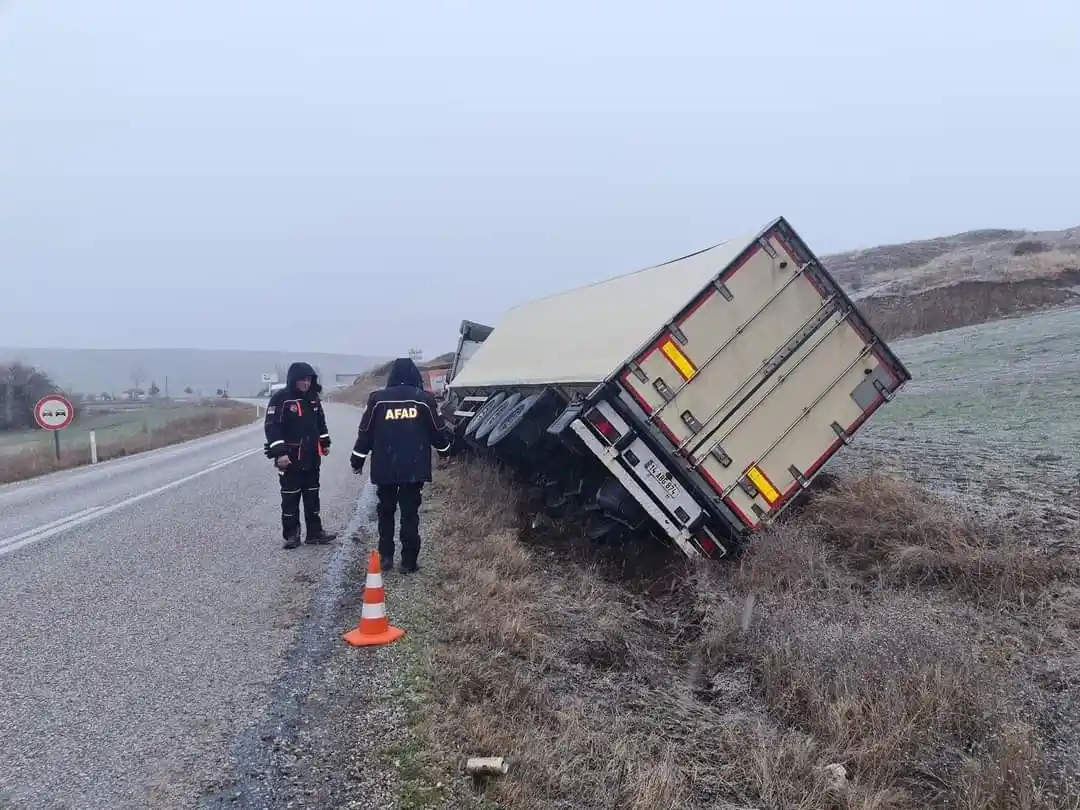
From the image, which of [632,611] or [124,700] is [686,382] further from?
[124,700]

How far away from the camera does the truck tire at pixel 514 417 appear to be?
296 inches

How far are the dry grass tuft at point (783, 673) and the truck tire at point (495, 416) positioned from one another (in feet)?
8.01

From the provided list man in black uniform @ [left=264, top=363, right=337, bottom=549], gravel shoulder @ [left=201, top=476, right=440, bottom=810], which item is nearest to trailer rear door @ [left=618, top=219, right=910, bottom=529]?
gravel shoulder @ [left=201, top=476, right=440, bottom=810]

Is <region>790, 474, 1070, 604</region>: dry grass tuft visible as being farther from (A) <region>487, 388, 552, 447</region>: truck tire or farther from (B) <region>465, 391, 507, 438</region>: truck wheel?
(B) <region>465, 391, 507, 438</region>: truck wheel

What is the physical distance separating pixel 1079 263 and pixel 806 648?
89.0ft

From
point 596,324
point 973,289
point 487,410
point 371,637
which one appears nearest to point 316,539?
point 371,637

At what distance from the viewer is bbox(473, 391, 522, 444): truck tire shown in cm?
872

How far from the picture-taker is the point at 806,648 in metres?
4.33

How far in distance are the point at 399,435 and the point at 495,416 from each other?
296 centimetres

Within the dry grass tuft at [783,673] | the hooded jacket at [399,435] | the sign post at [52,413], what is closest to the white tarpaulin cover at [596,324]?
the hooded jacket at [399,435]

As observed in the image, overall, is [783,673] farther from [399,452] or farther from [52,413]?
[52,413]

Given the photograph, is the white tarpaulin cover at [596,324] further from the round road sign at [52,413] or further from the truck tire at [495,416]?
the round road sign at [52,413]

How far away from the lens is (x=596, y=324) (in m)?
8.55

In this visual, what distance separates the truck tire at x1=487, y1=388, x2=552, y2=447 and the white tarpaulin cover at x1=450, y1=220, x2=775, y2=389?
0.92 feet
